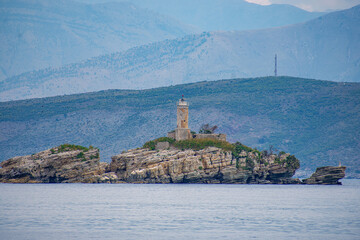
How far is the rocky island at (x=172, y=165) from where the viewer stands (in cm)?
8706

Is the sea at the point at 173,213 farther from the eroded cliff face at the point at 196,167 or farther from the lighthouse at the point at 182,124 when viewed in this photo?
the lighthouse at the point at 182,124

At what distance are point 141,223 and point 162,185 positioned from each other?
129 feet

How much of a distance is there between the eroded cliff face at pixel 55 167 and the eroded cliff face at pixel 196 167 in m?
3.44

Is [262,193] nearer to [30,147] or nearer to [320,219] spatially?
[320,219]

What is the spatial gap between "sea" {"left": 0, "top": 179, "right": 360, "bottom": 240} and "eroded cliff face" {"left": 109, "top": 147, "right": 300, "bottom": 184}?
504 centimetres

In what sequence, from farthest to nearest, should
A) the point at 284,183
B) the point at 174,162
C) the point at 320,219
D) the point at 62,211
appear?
the point at 284,183 < the point at 174,162 < the point at 62,211 < the point at 320,219

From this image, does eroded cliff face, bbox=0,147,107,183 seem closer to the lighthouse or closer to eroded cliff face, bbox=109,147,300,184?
eroded cliff face, bbox=109,147,300,184

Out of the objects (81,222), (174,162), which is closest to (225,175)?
(174,162)

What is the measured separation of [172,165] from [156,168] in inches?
71.4

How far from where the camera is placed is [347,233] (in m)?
44.0

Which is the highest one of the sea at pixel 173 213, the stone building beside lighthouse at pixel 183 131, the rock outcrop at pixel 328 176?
the stone building beside lighthouse at pixel 183 131

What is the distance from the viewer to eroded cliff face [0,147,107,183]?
88.4m

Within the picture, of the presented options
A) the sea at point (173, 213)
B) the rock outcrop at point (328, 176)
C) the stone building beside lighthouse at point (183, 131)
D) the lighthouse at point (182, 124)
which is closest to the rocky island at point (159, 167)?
the rock outcrop at point (328, 176)

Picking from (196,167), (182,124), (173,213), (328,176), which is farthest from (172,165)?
(173,213)
